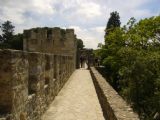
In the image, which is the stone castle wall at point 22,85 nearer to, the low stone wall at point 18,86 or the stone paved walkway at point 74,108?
the low stone wall at point 18,86

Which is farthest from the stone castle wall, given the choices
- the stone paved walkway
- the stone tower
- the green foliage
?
the stone tower

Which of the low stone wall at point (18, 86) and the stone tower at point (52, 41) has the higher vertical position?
the stone tower at point (52, 41)

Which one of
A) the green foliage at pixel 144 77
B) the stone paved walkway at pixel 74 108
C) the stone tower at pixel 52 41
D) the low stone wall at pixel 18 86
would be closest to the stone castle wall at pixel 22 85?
the low stone wall at pixel 18 86

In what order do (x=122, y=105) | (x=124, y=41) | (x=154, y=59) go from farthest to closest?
(x=124, y=41) → (x=154, y=59) → (x=122, y=105)

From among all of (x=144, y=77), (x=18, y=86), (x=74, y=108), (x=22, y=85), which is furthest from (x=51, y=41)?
(x=18, y=86)

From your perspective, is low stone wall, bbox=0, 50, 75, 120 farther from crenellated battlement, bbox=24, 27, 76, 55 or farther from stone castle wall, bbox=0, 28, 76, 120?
crenellated battlement, bbox=24, 27, 76, 55

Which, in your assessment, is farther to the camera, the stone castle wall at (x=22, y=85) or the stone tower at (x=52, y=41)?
the stone tower at (x=52, y=41)

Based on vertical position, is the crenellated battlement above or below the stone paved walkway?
above

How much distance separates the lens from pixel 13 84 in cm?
600

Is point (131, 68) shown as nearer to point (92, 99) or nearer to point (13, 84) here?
point (92, 99)

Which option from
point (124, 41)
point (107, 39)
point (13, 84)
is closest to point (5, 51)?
point (13, 84)

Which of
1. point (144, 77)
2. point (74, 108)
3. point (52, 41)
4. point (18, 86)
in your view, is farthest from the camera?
point (52, 41)

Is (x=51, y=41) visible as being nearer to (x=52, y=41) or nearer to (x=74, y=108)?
(x=52, y=41)

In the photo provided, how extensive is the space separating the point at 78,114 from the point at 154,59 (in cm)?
900
